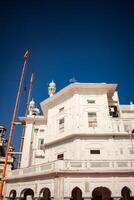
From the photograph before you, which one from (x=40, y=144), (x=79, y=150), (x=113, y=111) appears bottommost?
(x=79, y=150)

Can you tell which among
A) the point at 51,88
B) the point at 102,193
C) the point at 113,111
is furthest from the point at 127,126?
the point at 51,88

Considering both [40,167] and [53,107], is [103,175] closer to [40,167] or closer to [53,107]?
[40,167]

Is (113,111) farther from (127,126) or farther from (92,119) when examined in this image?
(92,119)

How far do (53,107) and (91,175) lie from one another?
46.4 ft

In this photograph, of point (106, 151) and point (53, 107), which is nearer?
point (106, 151)

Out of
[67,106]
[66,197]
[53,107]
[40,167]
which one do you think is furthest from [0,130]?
[66,197]

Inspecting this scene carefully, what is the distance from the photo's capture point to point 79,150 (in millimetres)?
20734

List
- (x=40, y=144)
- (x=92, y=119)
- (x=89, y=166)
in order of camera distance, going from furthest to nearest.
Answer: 1. (x=40, y=144)
2. (x=92, y=119)
3. (x=89, y=166)

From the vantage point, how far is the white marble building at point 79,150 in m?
16.1

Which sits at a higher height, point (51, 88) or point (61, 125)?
point (51, 88)

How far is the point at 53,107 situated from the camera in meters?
28.2

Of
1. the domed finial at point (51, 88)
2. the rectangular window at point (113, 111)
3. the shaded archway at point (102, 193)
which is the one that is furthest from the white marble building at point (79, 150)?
the domed finial at point (51, 88)

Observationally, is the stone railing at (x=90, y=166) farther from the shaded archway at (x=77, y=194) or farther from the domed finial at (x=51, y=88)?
the domed finial at (x=51, y=88)

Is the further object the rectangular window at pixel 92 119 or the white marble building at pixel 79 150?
the rectangular window at pixel 92 119
